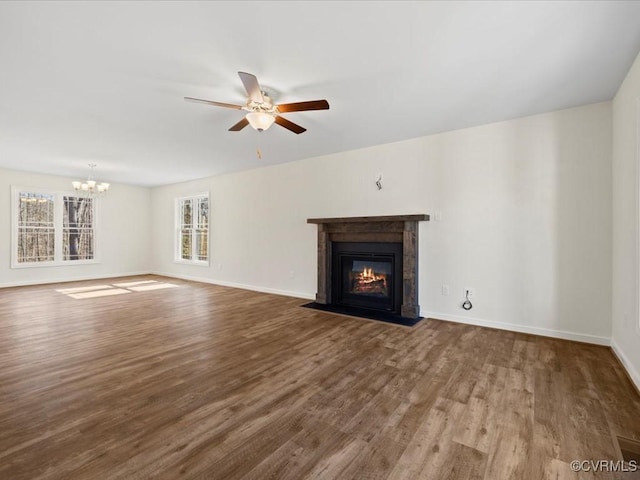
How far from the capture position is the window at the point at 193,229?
7.56m

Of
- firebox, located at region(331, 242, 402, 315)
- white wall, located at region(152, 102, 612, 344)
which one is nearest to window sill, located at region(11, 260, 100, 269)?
white wall, located at region(152, 102, 612, 344)

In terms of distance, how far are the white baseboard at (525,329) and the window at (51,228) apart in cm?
827

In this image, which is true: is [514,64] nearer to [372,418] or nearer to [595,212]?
[595,212]

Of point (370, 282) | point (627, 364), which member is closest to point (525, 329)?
point (627, 364)

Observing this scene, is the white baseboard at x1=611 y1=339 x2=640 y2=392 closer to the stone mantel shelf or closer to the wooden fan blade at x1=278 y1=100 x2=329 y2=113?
the stone mantel shelf

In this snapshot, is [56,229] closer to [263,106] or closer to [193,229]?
[193,229]

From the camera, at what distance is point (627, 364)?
Result: 8.41 feet

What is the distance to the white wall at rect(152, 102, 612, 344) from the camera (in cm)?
325

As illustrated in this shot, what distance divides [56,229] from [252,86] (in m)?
7.56

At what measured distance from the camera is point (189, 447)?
1.63m

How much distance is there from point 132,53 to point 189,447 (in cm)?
274

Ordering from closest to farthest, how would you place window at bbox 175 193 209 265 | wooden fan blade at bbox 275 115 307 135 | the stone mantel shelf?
wooden fan blade at bbox 275 115 307 135 → the stone mantel shelf → window at bbox 175 193 209 265

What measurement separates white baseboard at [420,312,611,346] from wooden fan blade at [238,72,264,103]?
135 inches

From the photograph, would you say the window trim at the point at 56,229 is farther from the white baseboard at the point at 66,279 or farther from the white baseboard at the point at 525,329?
the white baseboard at the point at 525,329
